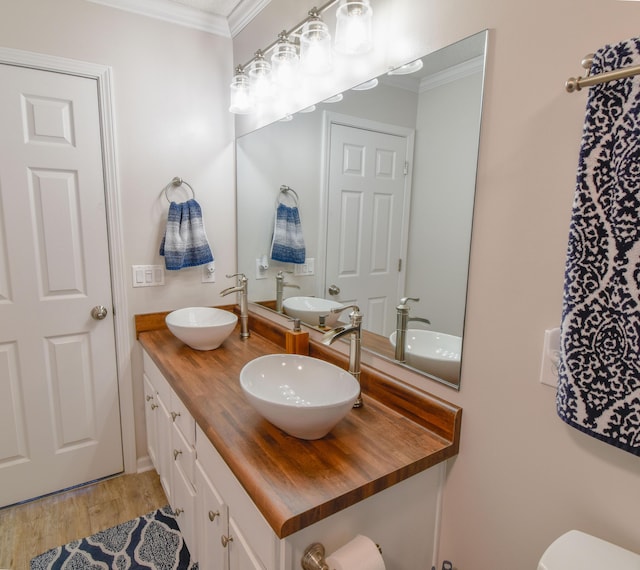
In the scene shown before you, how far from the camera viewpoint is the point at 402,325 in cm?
130

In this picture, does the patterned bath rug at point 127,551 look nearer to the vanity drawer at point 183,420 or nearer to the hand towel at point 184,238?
the vanity drawer at point 183,420

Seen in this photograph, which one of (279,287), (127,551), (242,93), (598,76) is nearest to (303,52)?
(242,93)

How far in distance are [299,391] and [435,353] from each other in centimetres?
48

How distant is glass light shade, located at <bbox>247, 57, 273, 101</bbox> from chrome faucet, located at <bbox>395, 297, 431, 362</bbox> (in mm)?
1226

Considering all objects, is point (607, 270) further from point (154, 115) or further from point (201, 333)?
point (154, 115)

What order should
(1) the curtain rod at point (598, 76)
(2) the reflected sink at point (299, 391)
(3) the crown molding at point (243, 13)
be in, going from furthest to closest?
(3) the crown molding at point (243, 13) < (2) the reflected sink at point (299, 391) < (1) the curtain rod at point (598, 76)

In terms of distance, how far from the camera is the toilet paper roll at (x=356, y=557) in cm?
88

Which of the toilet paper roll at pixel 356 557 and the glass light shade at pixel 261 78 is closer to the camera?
the toilet paper roll at pixel 356 557

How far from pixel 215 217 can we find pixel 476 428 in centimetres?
177

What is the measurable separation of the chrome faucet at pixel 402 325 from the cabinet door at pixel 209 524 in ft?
2.32

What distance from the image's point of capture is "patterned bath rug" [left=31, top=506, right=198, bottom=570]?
164 centimetres

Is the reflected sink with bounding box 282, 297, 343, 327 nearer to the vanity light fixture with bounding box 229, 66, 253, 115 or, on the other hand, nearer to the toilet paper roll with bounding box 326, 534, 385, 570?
the toilet paper roll with bounding box 326, 534, 385, 570

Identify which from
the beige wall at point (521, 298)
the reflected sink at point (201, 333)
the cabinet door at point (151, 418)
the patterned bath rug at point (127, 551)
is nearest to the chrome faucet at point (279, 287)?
the reflected sink at point (201, 333)

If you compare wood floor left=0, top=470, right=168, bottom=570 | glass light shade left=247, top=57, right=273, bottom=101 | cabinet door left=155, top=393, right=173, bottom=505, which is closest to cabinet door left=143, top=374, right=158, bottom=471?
cabinet door left=155, top=393, right=173, bottom=505
